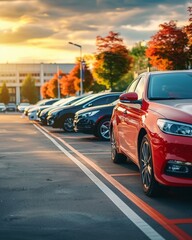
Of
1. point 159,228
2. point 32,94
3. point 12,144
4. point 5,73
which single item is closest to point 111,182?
point 159,228

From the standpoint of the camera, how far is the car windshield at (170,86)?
7.58 metres

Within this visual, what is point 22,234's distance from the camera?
202 inches

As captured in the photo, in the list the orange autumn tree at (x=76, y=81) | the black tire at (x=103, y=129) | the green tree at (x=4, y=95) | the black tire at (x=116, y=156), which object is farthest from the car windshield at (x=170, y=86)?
the green tree at (x=4, y=95)

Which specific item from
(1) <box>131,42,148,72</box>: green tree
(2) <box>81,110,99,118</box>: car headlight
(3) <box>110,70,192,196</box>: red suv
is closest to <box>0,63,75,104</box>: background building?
(1) <box>131,42,148,72</box>: green tree

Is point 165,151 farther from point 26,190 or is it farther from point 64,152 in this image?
point 64,152

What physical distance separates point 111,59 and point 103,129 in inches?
1394

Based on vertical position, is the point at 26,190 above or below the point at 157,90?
below

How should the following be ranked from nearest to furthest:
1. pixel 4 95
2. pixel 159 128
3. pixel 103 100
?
pixel 159 128
pixel 103 100
pixel 4 95

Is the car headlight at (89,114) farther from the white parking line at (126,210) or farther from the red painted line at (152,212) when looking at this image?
the red painted line at (152,212)

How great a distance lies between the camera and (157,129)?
6477 mm

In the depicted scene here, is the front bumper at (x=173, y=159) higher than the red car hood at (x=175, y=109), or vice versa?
the red car hood at (x=175, y=109)

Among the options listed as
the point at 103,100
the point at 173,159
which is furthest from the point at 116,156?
the point at 103,100

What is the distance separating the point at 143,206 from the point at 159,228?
1.06m

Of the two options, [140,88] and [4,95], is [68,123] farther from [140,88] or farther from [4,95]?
[4,95]
